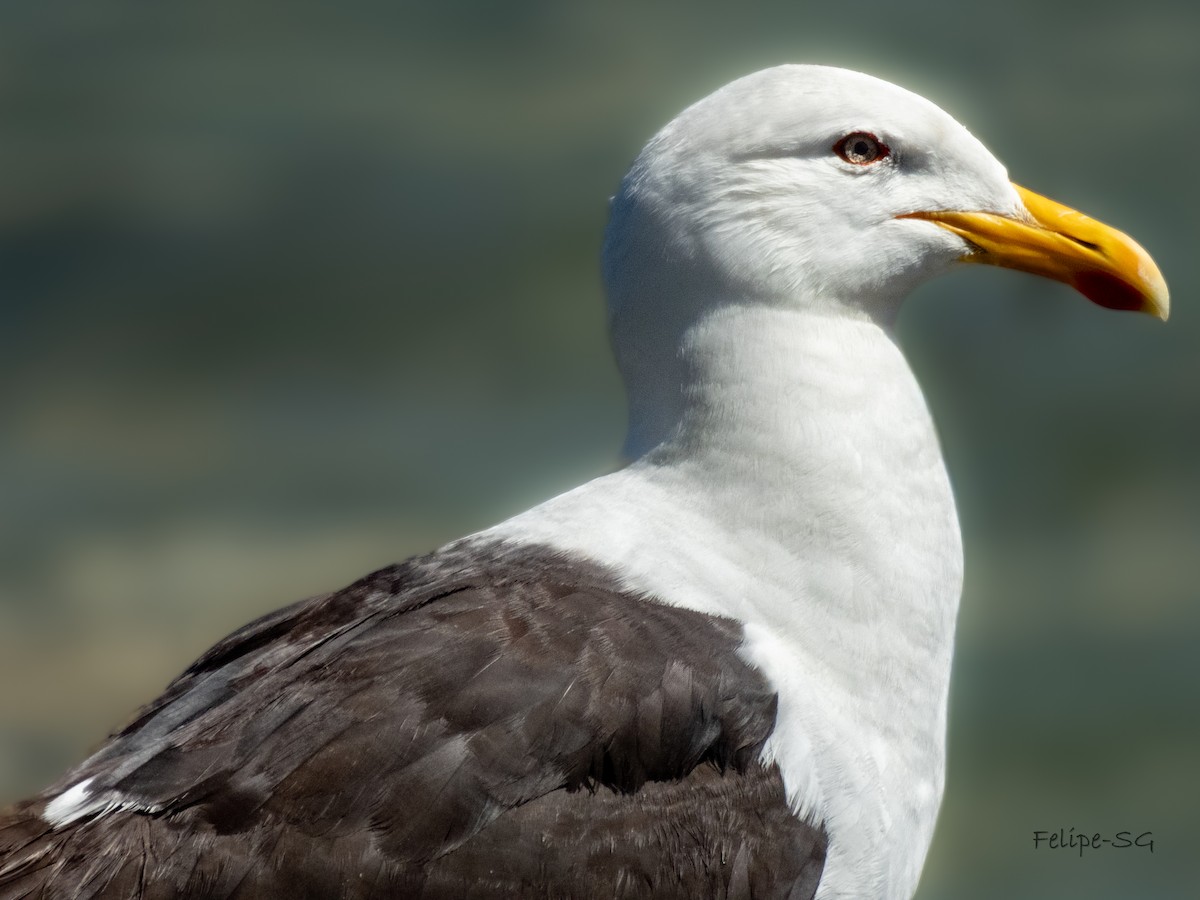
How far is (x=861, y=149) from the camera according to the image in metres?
3.76

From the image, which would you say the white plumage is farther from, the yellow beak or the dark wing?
the dark wing

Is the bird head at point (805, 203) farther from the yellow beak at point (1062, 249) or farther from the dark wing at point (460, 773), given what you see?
the dark wing at point (460, 773)

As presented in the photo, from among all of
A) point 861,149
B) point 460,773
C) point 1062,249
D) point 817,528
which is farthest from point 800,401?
point 460,773

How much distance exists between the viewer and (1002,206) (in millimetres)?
3848

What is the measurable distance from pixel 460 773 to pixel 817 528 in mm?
1002

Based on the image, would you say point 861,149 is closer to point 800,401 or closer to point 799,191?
point 799,191

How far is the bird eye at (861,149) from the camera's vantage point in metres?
3.74

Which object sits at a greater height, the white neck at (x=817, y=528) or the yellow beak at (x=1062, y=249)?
the yellow beak at (x=1062, y=249)

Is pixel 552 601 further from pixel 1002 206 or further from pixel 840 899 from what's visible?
pixel 1002 206

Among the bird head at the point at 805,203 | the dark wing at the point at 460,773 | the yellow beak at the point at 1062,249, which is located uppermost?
the bird head at the point at 805,203

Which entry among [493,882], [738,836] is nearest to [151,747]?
[493,882]

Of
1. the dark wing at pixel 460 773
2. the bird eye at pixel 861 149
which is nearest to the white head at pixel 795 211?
the bird eye at pixel 861 149

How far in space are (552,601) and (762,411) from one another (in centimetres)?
67

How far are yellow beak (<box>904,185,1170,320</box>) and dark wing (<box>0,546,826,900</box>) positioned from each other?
1.12m
